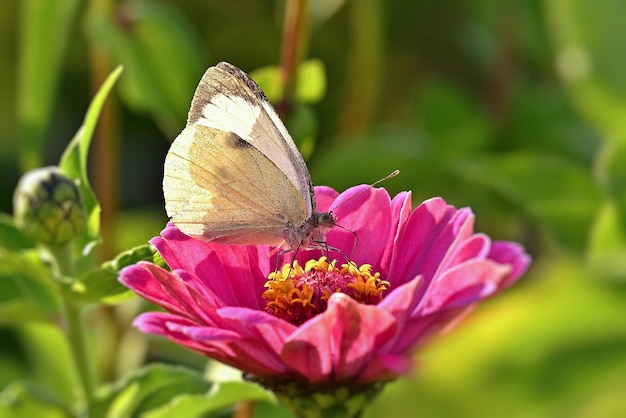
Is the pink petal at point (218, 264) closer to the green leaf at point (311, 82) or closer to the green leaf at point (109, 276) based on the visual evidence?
the green leaf at point (109, 276)

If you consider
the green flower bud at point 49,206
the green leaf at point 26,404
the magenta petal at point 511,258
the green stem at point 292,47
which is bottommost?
the green leaf at point 26,404

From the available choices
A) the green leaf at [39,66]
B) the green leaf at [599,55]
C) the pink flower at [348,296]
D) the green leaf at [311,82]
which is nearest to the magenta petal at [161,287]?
the pink flower at [348,296]

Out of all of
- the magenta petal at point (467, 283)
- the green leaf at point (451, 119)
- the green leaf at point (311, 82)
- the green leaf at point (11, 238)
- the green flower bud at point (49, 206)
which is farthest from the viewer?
the green leaf at point (451, 119)

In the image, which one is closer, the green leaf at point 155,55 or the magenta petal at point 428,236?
the magenta petal at point 428,236

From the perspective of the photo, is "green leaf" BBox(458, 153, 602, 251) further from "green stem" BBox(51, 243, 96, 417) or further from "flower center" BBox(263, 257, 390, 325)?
"green stem" BBox(51, 243, 96, 417)

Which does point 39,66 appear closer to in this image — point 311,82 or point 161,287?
point 311,82

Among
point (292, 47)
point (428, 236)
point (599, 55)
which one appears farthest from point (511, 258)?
point (599, 55)
